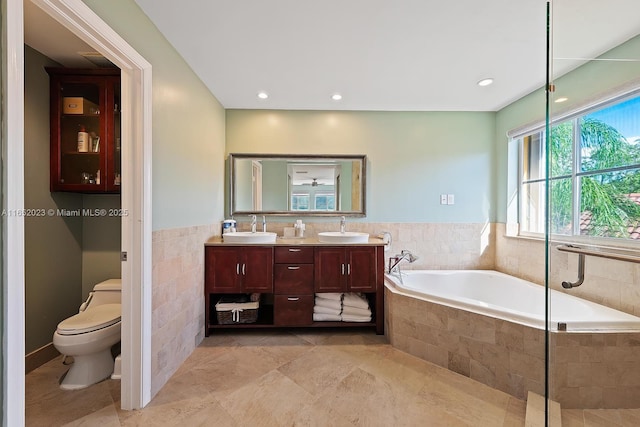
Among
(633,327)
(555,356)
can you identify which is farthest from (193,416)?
(633,327)

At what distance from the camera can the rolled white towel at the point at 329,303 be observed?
8.06 ft

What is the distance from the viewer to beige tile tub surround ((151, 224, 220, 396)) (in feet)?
5.47

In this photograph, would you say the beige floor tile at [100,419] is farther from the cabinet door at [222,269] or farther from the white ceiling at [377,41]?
the white ceiling at [377,41]

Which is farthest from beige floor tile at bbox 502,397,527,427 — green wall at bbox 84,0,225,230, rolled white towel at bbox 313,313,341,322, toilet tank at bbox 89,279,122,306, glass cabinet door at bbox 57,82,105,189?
glass cabinet door at bbox 57,82,105,189

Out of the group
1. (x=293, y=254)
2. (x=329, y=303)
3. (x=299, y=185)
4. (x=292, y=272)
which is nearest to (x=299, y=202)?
(x=299, y=185)

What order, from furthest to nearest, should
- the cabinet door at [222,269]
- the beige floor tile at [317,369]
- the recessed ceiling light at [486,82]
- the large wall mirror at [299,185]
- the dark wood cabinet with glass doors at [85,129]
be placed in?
the large wall mirror at [299,185] < the cabinet door at [222,269] < the recessed ceiling light at [486,82] < the dark wood cabinet with glass doors at [85,129] < the beige floor tile at [317,369]

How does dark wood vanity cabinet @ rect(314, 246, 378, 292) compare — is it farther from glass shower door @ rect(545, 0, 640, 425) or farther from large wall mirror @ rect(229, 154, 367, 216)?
glass shower door @ rect(545, 0, 640, 425)

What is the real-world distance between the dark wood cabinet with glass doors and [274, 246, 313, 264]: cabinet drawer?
1338 millimetres

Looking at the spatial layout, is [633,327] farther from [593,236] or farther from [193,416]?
[193,416]

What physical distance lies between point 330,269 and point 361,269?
0.29 metres

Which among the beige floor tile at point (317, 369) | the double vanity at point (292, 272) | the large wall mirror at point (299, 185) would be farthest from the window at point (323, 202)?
the beige floor tile at point (317, 369)

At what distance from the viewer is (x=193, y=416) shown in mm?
1497

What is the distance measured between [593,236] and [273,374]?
7.43 ft

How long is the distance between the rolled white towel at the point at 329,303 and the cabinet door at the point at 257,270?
1.52 ft
